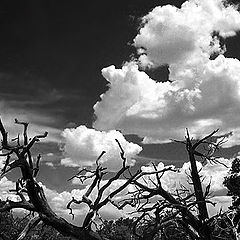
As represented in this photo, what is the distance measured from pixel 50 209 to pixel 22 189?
2.99 ft

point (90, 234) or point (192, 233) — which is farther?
point (192, 233)

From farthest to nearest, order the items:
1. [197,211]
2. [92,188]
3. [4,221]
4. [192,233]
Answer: [4,221]
[197,211]
[192,233]
[92,188]

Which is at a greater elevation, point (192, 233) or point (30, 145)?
point (30, 145)

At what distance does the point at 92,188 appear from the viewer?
457 inches

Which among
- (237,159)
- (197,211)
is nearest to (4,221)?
(237,159)

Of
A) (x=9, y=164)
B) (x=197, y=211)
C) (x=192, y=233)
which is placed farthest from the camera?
(x=197, y=211)

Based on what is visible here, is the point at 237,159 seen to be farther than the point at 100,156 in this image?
Yes

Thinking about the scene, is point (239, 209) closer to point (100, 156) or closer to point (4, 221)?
point (100, 156)

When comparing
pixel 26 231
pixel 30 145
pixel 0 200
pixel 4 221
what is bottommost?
pixel 26 231

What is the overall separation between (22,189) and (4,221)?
52.8m

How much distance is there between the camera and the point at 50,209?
1050 centimetres

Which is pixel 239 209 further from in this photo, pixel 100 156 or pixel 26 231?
pixel 26 231

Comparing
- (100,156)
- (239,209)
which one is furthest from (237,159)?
(100,156)

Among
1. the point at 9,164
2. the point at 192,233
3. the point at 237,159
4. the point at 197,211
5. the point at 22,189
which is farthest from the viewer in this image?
the point at 237,159
